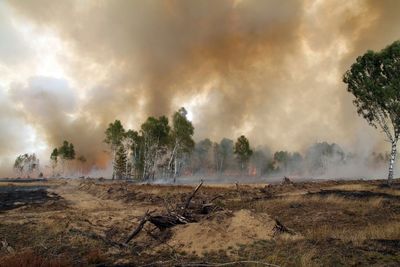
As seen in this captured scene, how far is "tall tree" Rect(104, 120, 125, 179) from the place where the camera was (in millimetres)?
98625

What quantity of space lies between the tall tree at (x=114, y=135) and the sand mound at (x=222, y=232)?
86914mm

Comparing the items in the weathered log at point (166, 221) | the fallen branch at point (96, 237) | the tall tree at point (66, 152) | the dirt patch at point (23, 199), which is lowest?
the fallen branch at point (96, 237)

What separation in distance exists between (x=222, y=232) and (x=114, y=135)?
290 ft

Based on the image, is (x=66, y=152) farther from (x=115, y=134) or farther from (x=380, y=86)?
(x=380, y=86)

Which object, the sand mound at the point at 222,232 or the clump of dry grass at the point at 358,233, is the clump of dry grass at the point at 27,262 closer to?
the sand mound at the point at 222,232

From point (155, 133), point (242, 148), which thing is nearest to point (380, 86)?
point (155, 133)

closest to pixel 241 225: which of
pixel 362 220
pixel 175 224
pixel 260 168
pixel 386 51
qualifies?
pixel 175 224

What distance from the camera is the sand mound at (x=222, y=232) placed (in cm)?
1324

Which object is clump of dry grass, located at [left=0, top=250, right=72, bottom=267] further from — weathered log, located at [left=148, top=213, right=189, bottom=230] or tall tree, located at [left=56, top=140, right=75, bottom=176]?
tall tree, located at [left=56, top=140, right=75, bottom=176]

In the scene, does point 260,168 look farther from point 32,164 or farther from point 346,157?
point 32,164

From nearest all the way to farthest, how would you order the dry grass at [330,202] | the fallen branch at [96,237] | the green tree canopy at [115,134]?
the fallen branch at [96,237]
the dry grass at [330,202]
the green tree canopy at [115,134]

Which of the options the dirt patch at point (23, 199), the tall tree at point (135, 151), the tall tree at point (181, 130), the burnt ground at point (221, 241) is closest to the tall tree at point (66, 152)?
the tall tree at point (135, 151)

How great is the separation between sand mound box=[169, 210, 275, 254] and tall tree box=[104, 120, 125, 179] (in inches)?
3422

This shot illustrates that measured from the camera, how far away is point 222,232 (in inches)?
553
